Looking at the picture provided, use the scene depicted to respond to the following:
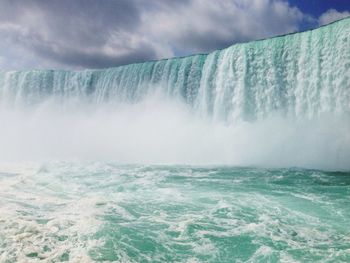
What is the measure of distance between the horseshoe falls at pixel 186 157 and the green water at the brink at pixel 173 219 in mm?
38

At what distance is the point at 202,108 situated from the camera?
2336 centimetres

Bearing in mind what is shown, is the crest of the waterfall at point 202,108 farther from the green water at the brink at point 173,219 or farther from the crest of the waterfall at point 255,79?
the green water at the brink at point 173,219

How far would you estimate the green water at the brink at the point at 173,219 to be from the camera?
6.34 meters

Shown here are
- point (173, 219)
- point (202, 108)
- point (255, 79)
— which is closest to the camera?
point (173, 219)

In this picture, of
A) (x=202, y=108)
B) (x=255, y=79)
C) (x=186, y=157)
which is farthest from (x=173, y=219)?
(x=202, y=108)

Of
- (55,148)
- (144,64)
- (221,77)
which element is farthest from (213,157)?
(55,148)

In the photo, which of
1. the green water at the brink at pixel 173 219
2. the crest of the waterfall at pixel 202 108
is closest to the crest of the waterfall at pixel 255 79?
the crest of the waterfall at pixel 202 108

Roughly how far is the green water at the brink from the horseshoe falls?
0.04 metres

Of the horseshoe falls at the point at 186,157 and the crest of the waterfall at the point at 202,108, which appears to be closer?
Result: the horseshoe falls at the point at 186,157

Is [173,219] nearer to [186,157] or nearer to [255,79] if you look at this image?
[186,157]

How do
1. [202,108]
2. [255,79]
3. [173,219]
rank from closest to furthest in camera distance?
[173,219] < [255,79] < [202,108]

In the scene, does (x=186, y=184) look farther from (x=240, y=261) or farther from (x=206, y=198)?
(x=240, y=261)

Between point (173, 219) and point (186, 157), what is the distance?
12846mm

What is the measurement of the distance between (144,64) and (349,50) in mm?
13700
